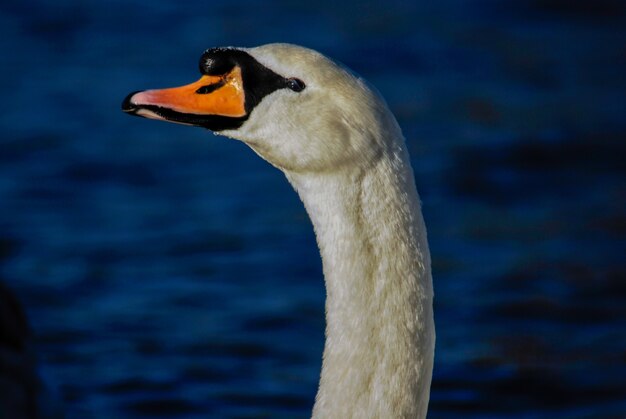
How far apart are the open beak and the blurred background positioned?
2980 mm

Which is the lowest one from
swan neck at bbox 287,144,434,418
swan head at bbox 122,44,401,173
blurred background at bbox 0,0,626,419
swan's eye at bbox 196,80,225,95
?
swan neck at bbox 287,144,434,418

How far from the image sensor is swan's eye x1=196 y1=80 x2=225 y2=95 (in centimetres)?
497

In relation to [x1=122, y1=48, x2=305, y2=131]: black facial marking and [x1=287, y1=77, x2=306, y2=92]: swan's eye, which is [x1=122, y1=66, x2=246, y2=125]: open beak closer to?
[x1=122, y1=48, x2=305, y2=131]: black facial marking

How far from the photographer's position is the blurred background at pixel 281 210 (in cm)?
873

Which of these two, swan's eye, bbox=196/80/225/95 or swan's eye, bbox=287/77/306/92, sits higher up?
swan's eye, bbox=196/80/225/95

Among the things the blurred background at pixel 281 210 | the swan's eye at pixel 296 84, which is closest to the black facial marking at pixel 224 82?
the swan's eye at pixel 296 84

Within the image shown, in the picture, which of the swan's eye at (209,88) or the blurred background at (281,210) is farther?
the blurred background at (281,210)

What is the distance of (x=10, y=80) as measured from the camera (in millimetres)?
12672

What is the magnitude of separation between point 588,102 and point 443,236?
2733 mm

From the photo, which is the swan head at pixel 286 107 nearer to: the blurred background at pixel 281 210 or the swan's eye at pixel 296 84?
the swan's eye at pixel 296 84

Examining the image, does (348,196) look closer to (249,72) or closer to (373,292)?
(373,292)

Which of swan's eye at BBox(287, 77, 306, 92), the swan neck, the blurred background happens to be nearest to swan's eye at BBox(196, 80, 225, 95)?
swan's eye at BBox(287, 77, 306, 92)

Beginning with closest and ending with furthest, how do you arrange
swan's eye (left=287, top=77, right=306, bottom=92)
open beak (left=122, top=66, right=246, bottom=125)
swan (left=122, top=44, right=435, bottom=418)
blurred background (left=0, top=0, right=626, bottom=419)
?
swan (left=122, top=44, right=435, bottom=418) → swan's eye (left=287, top=77, right=306, bottom=92) → open beak (left=122, top=66, right=246, bottom=125) → blurred background (left=0, top=0, right=626, bottom=419)

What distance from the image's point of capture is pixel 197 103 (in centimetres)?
497
